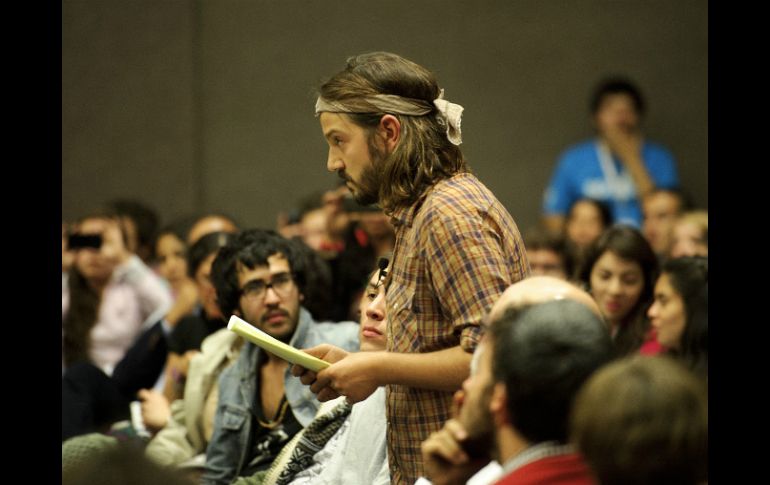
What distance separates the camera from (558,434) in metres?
1.77

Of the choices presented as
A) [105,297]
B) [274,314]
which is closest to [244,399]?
[274,314]

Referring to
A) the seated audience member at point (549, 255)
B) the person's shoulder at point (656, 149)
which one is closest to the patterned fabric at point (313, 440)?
the seated audience member at point (549, 255)

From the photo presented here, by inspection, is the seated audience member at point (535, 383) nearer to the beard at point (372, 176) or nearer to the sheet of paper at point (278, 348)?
the sheet of paper at point (278, 348)

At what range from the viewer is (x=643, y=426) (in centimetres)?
157

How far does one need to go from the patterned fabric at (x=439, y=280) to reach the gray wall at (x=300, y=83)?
5.14m

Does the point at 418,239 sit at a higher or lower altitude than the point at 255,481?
higher

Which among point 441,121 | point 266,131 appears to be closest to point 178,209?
point 266,131

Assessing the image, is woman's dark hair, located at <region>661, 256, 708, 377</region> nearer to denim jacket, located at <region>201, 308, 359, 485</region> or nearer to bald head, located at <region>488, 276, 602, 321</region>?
denim jacket, located at <region>201, 308, 359, 485</region>

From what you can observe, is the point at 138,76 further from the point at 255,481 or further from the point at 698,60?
the point at 255,481

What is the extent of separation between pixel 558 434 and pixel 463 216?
0.60 metres

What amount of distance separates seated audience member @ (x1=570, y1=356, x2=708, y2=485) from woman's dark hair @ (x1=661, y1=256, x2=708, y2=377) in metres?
1.71

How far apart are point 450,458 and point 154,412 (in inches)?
87.7

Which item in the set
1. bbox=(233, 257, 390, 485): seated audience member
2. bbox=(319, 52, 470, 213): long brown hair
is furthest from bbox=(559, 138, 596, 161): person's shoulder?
bbox=(319, 52, 470, 213): long brown hair
